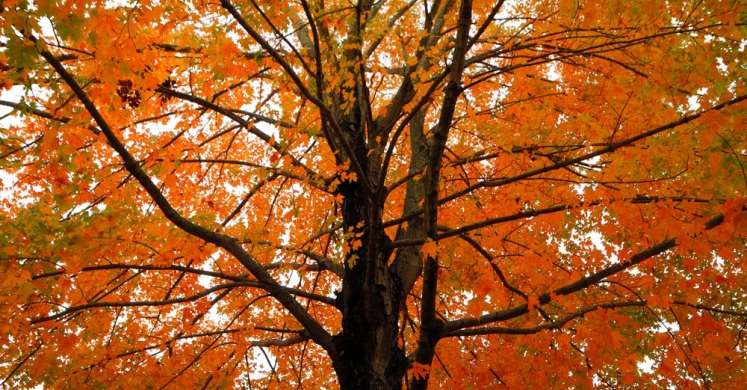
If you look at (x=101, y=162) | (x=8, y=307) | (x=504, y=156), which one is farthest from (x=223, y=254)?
(x=504, y=156)

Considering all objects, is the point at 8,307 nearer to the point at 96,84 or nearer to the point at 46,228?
the point at 46,228

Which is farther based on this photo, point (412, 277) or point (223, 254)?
point (223, 254)

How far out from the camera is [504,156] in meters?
4.51

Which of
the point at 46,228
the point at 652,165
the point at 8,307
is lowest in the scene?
the point at 8,307

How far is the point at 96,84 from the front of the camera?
3.99 meters

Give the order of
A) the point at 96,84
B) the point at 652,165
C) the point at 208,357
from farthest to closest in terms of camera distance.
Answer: the point at 652,165 < the point at 208,357 < the point at 96,84

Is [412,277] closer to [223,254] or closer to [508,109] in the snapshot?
[508,109]

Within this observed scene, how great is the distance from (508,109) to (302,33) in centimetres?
280

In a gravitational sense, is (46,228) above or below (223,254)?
below

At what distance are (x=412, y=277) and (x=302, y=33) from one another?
3.43 m

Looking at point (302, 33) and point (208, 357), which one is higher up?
point (302, 33)

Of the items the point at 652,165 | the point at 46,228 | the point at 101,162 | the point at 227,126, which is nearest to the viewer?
the point at 46,228

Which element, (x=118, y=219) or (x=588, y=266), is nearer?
(x=118, y=219)

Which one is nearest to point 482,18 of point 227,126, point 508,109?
point 508,109
